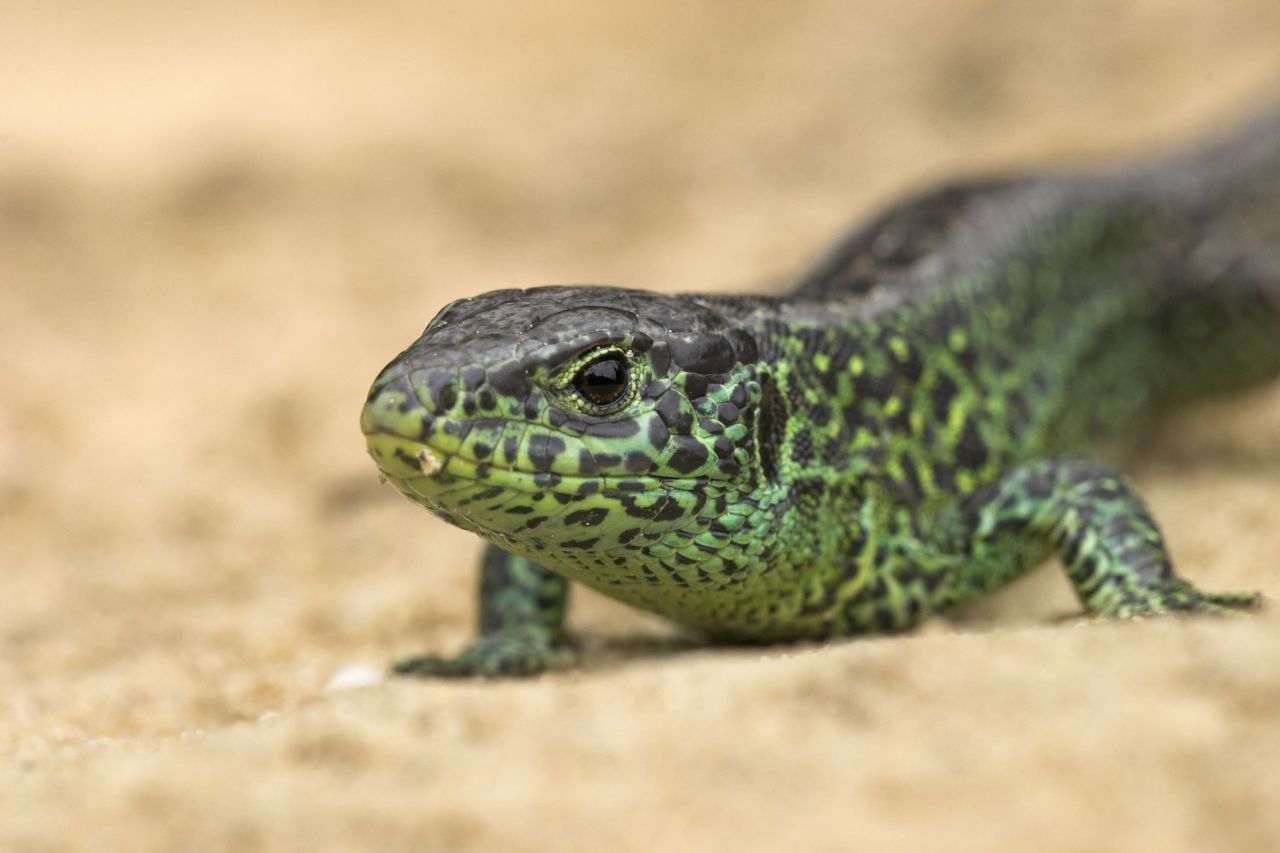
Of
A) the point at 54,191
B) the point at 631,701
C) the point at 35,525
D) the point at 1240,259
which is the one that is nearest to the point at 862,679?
the point at 631,701

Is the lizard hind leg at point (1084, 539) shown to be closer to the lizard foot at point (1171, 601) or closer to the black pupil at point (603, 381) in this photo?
the lizard foot at point (1171, 601)

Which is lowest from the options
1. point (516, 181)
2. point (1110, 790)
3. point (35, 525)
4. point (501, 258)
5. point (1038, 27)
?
point (1110, 790)

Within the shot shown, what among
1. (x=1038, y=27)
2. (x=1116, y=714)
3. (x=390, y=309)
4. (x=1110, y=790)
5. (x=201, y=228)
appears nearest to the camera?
(x=1110, y=790)

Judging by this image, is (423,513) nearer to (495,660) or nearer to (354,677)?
(354,677)

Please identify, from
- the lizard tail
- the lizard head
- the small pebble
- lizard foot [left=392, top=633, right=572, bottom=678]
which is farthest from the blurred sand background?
the lizard head

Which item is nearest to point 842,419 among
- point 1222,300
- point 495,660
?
point 495,660

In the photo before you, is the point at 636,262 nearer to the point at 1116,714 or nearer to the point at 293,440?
the point at 293,440
